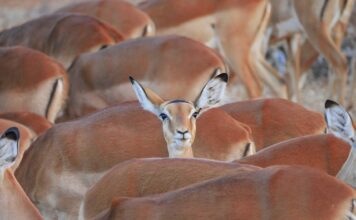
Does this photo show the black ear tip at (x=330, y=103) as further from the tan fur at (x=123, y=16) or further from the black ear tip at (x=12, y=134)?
the tan fur at (x=123, y=16)

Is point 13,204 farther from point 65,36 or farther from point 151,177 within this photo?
point 65,36

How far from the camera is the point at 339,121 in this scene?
6145 mm

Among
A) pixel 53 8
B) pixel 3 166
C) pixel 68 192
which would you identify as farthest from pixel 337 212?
pixel 53 8

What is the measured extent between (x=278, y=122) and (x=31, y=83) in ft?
6.38

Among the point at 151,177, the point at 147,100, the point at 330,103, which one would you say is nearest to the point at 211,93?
the point at 147,100

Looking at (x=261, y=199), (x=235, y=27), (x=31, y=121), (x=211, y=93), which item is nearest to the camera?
(x=261, y=199)

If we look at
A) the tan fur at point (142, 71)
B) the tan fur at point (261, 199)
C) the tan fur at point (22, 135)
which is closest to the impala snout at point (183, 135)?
the tan fur at point (22, 135)

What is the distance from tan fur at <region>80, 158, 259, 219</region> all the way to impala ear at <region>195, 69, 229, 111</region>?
1.13m

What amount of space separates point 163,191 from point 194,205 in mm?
536

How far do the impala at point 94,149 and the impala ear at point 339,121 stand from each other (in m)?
1.07

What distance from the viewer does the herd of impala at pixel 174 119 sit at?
520 cm

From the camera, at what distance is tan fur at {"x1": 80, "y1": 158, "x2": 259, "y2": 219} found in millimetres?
5660

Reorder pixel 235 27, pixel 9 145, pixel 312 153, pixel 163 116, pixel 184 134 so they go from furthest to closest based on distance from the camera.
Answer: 1. pixel 235 27
2. pixel 163 116
3. pixel 184 134
4. pixel 312 153
5. pixel 9 145

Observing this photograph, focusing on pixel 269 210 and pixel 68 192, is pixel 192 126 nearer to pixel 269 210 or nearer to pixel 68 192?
pixel 68 192
